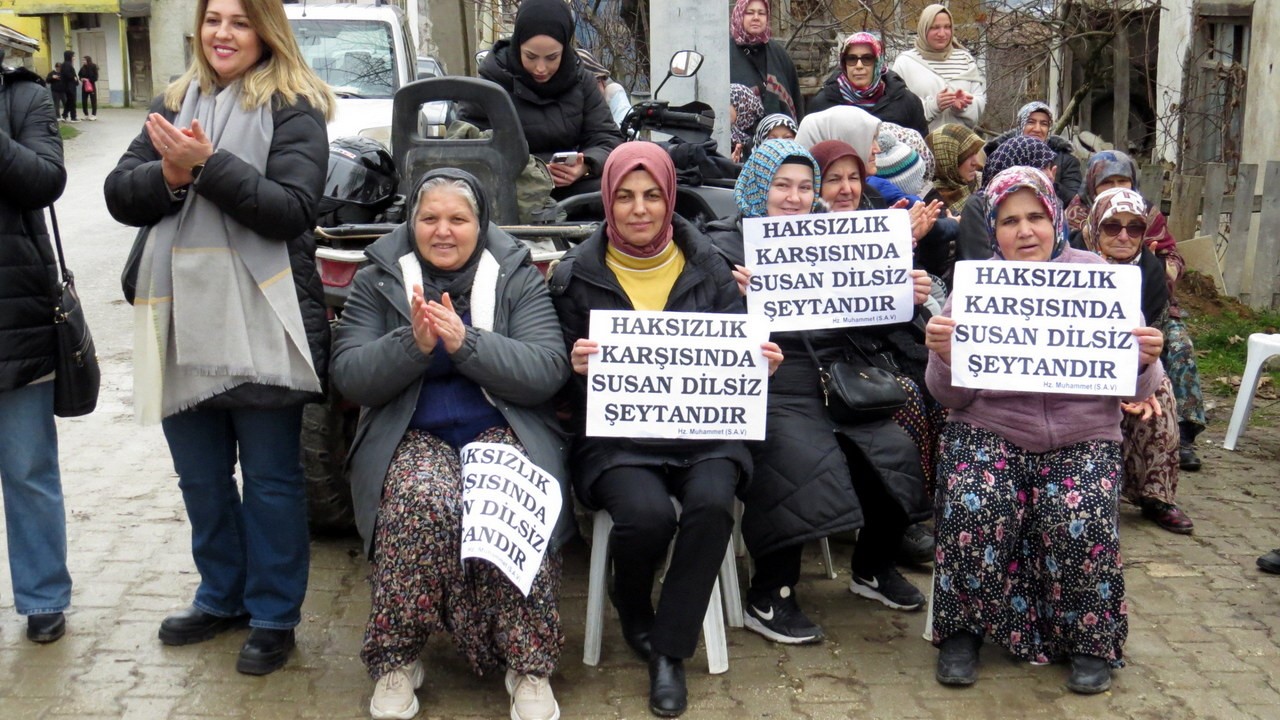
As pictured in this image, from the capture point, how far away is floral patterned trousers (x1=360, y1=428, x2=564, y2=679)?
3.94 metres

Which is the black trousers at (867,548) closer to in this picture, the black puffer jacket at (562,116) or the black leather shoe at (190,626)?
the black leather shoe at (190,626)

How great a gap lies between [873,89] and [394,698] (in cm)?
471

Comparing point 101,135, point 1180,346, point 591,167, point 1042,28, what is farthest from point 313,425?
point 101,135

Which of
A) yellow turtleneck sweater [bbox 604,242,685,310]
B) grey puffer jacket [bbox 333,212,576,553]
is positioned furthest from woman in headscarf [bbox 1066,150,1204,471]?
grey puffer jacket [bbox 333,212,576,553]

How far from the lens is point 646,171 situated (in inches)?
174

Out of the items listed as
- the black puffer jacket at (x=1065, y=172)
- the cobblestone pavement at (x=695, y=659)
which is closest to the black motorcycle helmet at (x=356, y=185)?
the cobblestone pavement at (x=695, y=659)

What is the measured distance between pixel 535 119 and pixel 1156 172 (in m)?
6.75

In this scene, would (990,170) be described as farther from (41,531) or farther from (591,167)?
(41,531)

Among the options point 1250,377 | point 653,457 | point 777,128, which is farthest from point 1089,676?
point 1250,377

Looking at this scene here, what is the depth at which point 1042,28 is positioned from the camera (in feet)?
45.3

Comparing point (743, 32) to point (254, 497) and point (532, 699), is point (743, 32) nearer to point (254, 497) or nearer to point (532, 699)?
point (254, 497)

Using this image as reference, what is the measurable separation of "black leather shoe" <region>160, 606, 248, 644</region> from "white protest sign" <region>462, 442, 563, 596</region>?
3.91ft

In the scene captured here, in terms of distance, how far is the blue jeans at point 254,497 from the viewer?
4281 millimetres

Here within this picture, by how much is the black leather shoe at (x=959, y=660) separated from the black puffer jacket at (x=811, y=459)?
48cm
